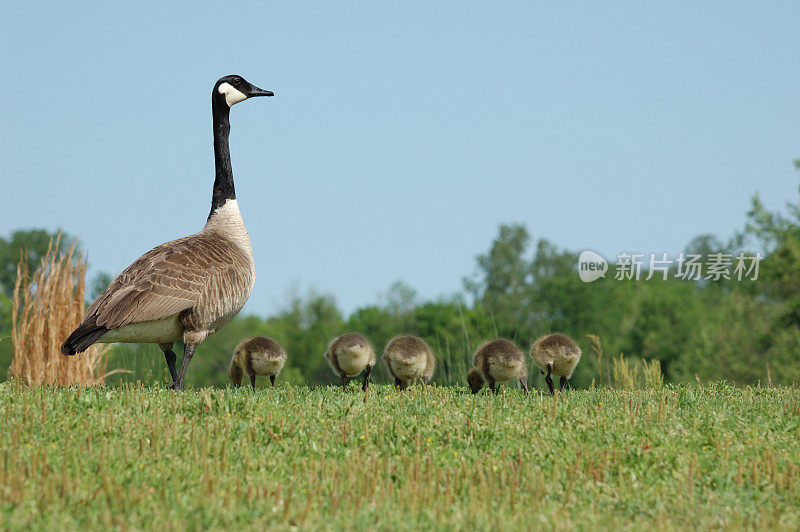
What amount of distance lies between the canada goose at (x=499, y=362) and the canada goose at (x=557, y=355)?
24.1 inches

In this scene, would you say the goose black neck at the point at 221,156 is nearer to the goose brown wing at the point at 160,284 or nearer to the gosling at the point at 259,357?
the goose brown wing at the point at 160,284

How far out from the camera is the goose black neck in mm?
14820

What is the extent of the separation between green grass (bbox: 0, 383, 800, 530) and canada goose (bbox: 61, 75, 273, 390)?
1601 millimetres

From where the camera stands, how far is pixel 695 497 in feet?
23.6

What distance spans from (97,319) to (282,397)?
330cm

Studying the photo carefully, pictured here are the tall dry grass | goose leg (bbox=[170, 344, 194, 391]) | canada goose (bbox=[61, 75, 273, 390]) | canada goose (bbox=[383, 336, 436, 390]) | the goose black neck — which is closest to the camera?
canada goose (bbox=[61, 75, 273, 390])

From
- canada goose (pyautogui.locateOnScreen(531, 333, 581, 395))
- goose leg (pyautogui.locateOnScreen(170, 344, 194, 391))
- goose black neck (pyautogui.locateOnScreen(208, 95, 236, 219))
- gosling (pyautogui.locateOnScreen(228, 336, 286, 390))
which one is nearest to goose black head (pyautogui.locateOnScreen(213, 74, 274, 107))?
goose black neck (pyautogui.locateOnScreen(208, 95, 236, 219))

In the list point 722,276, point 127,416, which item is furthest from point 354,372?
point 722,276

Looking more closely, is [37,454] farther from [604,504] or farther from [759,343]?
[759,343]

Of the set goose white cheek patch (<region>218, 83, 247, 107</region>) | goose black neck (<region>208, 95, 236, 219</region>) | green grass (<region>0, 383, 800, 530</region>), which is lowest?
green grass (<region>0, 383, 800, 530</region>)

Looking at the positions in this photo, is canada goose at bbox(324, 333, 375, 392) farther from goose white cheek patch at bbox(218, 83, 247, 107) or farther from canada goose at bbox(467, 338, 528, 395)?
goose white cheek patch at bbox(218, 83, 247, 107)

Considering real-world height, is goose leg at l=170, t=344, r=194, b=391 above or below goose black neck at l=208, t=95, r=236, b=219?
below

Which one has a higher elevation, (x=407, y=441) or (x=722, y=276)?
(x=722, y=276)

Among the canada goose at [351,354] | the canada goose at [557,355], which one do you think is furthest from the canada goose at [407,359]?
the canada goose at [557,355]
